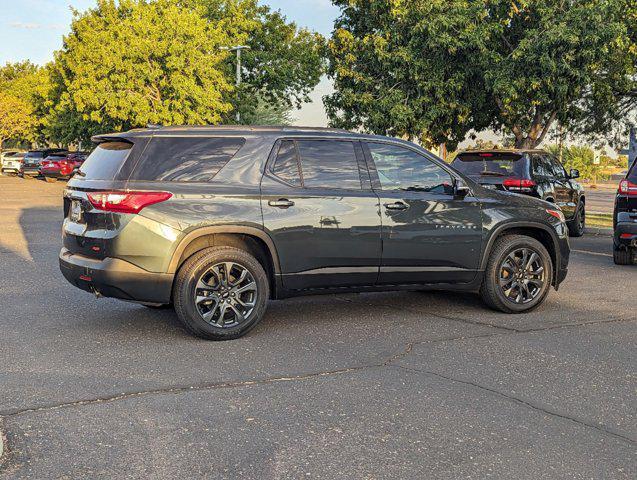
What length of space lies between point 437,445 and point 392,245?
3.06 meters

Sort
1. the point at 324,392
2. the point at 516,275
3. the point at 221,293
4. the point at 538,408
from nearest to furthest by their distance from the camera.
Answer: the point at 538,408 < the point at 324,392 < the point at 221,293 < the point at 516,275

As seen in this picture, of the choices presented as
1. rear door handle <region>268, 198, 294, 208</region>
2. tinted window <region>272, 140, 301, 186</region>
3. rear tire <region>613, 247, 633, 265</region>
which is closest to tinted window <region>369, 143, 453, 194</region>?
tinted window <region>272, 140, 301, 186</region>

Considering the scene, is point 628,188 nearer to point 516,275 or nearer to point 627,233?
point 627,233

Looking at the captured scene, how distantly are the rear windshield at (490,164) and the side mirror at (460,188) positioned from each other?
6017mm

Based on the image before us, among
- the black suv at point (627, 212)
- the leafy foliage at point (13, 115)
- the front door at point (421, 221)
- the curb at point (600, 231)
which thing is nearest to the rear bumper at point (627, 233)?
the black suv at point (627, 212)

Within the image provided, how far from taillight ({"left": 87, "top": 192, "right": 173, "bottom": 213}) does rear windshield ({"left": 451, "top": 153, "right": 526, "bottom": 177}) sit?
7991 mm

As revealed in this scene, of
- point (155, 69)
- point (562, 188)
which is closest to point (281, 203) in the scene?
point (562, 188)

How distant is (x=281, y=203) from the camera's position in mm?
6508

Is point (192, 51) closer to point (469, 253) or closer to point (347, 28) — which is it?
point (347, 28)

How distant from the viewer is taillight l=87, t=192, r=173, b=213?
608 cm

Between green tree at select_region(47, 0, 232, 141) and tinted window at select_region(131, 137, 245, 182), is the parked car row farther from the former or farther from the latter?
tinted window at select_region(131, 137, 245, 182)

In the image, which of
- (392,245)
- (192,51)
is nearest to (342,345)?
(392,245)

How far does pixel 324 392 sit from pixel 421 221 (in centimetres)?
260

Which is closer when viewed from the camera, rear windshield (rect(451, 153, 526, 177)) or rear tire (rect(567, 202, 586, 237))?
rear windshield (rect(451, 153, 526, 177))
